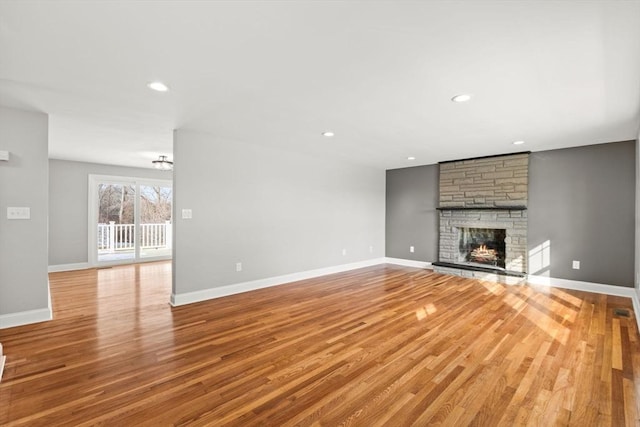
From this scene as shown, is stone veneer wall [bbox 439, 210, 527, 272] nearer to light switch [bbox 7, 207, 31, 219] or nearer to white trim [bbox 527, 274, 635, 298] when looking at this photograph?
white trim [bbox 527, 274, 635, 298]

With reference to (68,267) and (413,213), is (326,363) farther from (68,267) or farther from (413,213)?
(68,267)

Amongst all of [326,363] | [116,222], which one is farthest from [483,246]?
[116,222]

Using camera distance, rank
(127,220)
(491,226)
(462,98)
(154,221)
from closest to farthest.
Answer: (462,98) → (491,226) → (127,220) → (154,221)

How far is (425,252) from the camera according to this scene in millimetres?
6496

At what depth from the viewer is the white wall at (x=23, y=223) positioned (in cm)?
306

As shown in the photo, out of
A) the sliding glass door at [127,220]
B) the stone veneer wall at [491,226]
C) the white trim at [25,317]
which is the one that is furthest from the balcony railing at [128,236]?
the stone veneer wall at [491,226]

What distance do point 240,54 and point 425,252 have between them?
560 cm

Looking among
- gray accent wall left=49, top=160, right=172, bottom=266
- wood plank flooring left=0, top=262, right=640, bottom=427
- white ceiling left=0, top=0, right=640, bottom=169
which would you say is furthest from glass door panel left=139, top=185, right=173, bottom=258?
white ceiling left=0, top=0, right=640, bottom=169

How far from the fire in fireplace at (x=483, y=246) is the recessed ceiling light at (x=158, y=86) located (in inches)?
220

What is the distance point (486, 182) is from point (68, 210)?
8.42 metres

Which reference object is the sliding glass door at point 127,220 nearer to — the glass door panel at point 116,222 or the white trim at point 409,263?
the glass door panel at point 116,222

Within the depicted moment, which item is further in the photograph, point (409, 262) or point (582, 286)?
point (409, 262)

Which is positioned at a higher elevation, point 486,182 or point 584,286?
point 486,182

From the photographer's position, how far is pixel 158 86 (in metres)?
2.60
